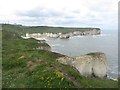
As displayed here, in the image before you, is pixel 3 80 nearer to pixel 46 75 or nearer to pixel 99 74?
pixel 46 75

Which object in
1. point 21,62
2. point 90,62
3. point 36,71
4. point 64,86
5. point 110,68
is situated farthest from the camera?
point 110,68

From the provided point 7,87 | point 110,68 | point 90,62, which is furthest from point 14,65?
point 110,68

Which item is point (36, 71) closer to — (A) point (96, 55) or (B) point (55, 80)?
(B) point (55, 80)

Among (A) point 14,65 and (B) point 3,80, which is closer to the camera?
(B) point 3,80

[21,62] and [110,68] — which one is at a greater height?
[21,62]

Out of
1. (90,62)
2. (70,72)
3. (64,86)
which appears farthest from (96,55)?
(64,86)

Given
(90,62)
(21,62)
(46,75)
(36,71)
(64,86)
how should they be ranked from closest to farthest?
(64,86) → (46,75) → (36,71) → (21,62) → (90,62)
